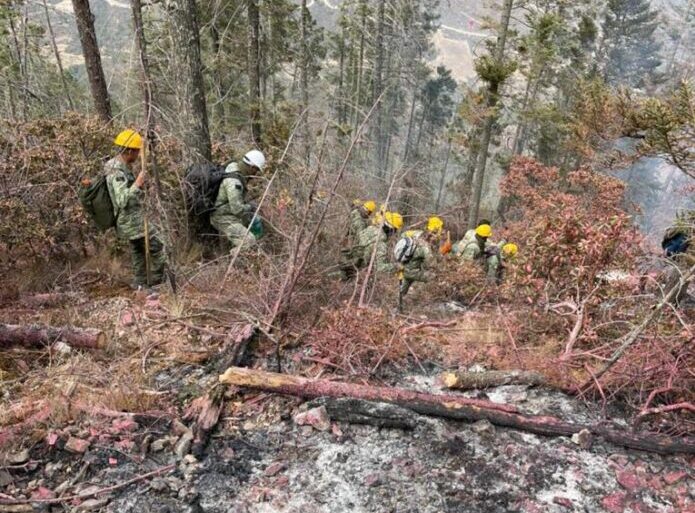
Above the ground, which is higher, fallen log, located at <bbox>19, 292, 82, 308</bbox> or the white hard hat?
the white hard hat

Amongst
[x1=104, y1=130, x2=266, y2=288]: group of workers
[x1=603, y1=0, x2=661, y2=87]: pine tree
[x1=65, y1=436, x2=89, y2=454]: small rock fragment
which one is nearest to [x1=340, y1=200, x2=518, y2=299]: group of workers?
[x1=104, y1=130, x2=266, y2=288]: group of workers

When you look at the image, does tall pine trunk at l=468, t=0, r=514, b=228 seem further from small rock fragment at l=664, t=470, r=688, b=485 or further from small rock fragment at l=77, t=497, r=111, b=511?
small rock fragment at l=77, t=497, r=111, b=511

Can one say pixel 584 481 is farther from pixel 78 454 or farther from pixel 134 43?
pixel 134 43

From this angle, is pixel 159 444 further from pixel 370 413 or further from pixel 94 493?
pixel 370 413

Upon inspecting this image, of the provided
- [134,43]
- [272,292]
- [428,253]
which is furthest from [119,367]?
[428,253]

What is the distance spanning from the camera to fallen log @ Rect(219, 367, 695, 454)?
11.8 ft

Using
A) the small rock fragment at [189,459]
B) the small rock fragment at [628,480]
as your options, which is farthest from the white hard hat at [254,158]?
the small rock fragment at [628,480]

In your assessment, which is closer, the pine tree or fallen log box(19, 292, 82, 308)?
fallen log box(19, 292, 82, 308)

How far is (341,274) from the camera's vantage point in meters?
6.36

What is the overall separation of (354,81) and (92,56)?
919 inches

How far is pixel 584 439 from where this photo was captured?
3580mm

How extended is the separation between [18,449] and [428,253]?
5770 mm

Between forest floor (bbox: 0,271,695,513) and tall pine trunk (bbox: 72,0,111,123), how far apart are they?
503 centimetres

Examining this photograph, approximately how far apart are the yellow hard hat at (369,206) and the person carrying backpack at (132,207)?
304 centimetres
